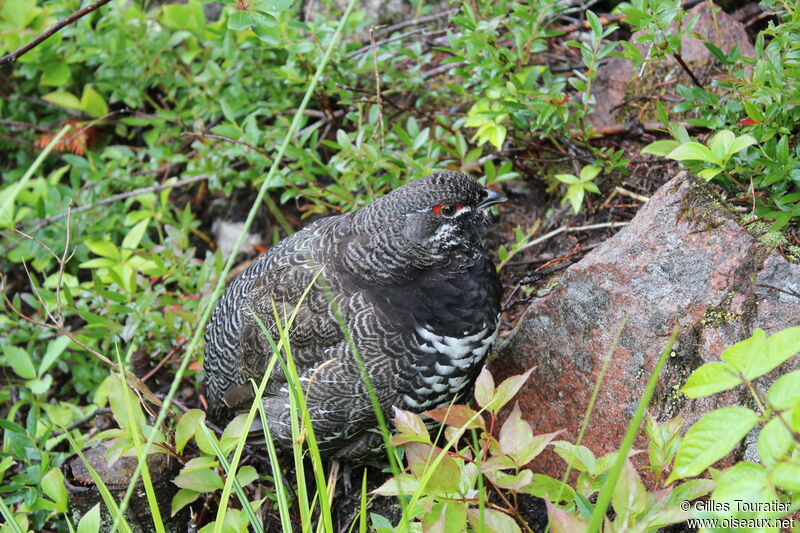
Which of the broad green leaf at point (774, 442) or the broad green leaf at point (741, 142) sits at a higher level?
the broad green leaf at point (741, 142)

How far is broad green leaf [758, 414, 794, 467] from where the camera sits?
174 centimetres

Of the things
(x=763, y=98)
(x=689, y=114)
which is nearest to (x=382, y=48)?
(x=689, y=114)

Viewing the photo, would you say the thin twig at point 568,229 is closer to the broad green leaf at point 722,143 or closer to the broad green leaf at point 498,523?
the broad green leaf at point 722,143

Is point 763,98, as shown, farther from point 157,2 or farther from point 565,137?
point 157,2

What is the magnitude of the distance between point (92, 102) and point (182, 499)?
334cm

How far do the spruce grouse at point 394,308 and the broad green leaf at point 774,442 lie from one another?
1.48 m

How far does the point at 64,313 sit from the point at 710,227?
144 inches

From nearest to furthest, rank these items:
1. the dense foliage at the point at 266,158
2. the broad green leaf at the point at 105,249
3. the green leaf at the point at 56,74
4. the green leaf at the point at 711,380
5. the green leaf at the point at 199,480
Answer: the green leaf at the point at 711,380 → the dense foliage at the point at 266,158 → the green leaf at the point at 199,480 → the broad green leaf at the point at 105,249 → the green leaf at the point at 56,74

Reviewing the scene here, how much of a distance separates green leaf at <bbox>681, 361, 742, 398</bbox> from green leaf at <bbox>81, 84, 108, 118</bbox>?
15.8 feet

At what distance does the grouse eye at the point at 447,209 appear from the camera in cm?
316

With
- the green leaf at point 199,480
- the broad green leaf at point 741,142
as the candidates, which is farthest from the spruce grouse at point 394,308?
the broad green leaf at point 741,142

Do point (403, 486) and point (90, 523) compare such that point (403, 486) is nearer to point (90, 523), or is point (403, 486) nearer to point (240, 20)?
point (90, 523)

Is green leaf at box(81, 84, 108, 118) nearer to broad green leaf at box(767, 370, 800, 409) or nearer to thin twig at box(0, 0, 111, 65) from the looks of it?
thin twig at box(0, 0, 111, 65)

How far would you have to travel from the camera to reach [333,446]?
338 cm
